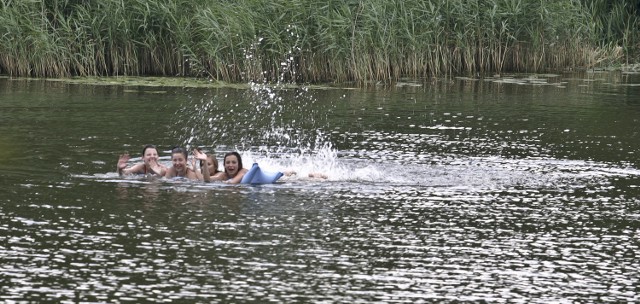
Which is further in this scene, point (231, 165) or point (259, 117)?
point (259, 117)

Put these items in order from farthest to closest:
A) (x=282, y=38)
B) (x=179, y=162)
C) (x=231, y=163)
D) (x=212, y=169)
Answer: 1. (x=282, y=38)
2. (x=212, y=169)
3. (x=179, y=162)
4. (x=231, y=163)

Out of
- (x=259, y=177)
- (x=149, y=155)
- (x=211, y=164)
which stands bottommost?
(x=259, y=177)

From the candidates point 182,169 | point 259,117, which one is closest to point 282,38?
point 259,117

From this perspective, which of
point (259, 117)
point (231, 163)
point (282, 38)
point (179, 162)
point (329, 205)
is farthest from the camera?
point (282, 38)

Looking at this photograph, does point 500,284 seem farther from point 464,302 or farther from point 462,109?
point 462,109

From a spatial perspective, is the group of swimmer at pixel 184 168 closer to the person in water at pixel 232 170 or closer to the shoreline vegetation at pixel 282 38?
the person in water at pixel 232 170

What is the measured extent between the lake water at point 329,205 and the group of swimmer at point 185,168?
24cm

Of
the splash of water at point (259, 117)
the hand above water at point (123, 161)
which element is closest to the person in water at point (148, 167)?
the hand above water at point (123, 161)

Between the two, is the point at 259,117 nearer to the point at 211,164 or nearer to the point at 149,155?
the point at 211,164

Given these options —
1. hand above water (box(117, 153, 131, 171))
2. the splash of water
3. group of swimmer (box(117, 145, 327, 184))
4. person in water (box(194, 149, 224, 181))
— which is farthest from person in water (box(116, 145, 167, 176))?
the splash of water

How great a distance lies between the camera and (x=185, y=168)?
623 inches

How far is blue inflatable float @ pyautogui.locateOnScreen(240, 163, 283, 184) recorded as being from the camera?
15.2 metres

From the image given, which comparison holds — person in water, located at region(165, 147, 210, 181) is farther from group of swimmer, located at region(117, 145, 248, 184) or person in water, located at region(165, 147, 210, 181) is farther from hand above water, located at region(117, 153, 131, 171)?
hand above water, located at region(117, 153, 131, 171)

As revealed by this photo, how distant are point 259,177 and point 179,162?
3.84 feet
